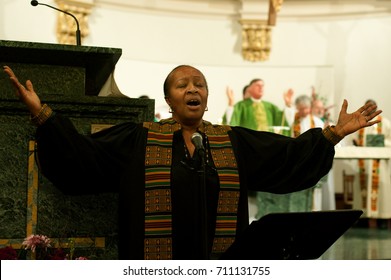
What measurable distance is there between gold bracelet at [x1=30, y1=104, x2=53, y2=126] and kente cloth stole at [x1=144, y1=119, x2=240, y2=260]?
1.74 ft

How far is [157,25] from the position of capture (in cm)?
1347

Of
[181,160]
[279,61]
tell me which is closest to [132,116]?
[181,160]

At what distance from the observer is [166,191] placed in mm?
3574

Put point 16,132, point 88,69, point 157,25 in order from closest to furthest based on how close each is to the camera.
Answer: point 16,132 < point 88,69 < point 157,25

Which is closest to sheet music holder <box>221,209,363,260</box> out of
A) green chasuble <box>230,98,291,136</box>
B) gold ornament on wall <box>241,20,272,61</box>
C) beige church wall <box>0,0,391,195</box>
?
green chasuble <box>230,98,291,136</box>

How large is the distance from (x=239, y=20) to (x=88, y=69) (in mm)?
10139

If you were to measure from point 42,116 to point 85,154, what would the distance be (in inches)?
10.7

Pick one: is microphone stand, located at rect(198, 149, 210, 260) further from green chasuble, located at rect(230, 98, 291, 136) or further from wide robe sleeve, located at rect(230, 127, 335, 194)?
green chasuble, located at rect(230, 98, 291, 136)

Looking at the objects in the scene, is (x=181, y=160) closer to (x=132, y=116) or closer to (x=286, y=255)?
(x=132, y=116)

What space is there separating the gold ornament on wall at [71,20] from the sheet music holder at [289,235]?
9187 millimetres

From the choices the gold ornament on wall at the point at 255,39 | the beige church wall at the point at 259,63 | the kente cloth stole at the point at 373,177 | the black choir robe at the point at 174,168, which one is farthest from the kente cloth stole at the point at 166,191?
the gold ornament on wall at the point at 255,39

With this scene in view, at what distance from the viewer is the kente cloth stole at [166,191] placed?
355 cm

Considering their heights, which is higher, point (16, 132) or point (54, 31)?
point (54, 31)
